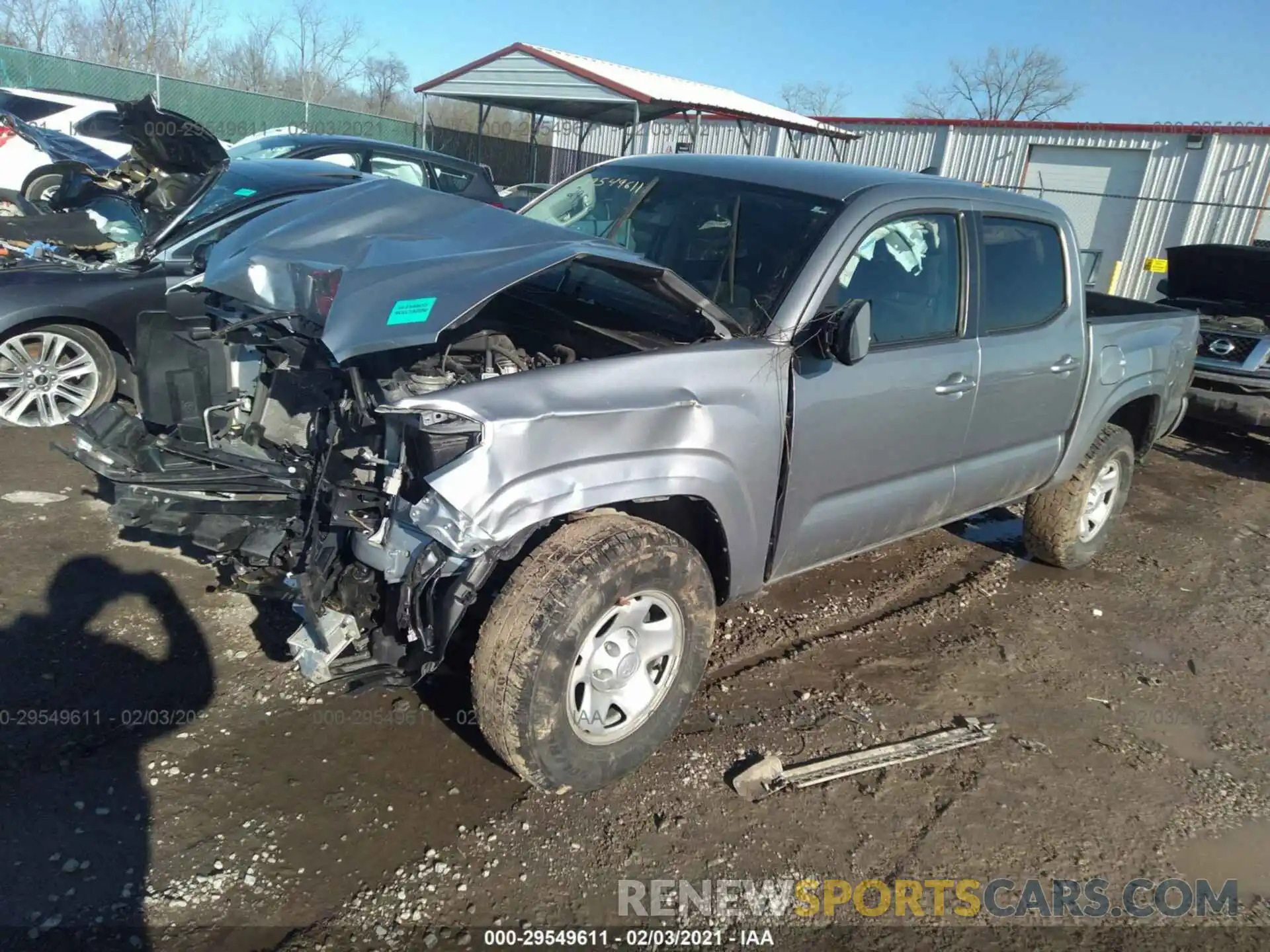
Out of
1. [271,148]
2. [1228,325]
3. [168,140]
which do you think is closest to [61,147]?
[168,140]

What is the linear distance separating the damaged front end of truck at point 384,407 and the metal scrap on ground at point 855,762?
1.16 metres

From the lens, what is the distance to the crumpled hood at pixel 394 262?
261 centimetres

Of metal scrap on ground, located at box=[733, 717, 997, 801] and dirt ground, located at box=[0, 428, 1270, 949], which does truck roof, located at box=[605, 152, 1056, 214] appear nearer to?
dirt ground, located at box=[0, 428, 1270, 949]

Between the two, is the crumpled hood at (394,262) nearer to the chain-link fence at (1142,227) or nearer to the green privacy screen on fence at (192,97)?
the chain-link fence at (1142,227)

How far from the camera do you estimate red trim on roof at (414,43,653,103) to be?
54.3ft

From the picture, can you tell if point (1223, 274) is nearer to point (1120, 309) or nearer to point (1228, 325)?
point (1228, 325)

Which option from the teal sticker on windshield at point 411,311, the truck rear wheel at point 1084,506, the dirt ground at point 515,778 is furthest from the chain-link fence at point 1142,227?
the teal sticker on windshield at point 411,311

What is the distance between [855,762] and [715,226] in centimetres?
207

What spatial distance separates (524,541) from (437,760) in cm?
89

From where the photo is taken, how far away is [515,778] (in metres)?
2.96

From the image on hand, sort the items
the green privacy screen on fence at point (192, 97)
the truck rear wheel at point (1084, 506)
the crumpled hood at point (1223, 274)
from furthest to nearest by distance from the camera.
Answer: the green privacy screen on fence at point (192, 97), the crumpled hood at point (1223, 274), the truck rear wheel at point (1084, 506)

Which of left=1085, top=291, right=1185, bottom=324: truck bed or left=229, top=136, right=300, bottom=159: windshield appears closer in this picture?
left=1085, top=291, right=1185, bottom=324: truck bed

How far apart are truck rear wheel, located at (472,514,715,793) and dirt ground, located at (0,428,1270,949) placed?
0.22 metres

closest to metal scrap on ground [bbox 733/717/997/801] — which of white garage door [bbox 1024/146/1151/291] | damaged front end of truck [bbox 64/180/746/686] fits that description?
damaged front end of truck [bbox 64/180/746/686]
